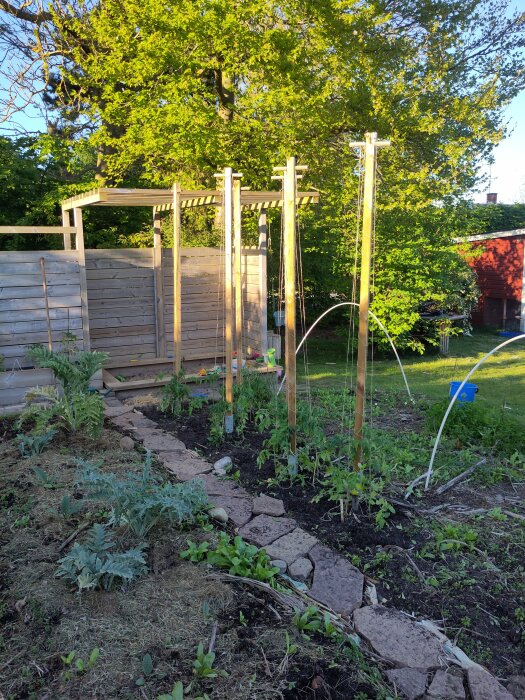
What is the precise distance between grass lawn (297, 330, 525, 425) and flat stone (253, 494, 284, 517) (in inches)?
112

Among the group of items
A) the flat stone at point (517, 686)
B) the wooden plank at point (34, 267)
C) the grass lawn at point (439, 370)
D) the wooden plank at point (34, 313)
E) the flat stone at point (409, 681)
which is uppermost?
the wooden plank at point (34, 267)

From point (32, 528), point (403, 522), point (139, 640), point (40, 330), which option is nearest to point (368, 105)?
point (40, 330)

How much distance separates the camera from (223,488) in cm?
438

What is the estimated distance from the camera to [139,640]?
2.61 m

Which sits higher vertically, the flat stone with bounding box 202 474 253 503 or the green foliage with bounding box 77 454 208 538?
the green foliage with bounding box 77 454 208 538

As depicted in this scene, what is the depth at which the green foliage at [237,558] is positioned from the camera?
3152 millimetres

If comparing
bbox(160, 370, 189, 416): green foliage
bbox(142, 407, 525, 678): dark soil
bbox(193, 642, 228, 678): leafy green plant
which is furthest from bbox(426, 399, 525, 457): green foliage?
bbox(193, 642, 228, 678): leafy green plant

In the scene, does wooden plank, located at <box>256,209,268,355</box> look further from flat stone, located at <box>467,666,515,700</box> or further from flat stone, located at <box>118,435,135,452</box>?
flat stone, located at <box>467,666,515,700</box>

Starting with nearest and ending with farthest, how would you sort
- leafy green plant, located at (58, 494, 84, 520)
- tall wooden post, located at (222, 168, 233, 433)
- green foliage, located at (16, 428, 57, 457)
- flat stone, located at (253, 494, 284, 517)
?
1. leafy green plant, located at (58, 494, 84, 520)
2. flat stone, located at (253, 494, 284, 517)
3. green foliage, located at (16, 428, 57, 457)
4. tall wooden post, located at (222, 168, 233, 433)

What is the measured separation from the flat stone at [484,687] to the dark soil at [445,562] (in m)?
0.14

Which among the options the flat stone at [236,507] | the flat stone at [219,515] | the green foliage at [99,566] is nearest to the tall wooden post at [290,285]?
the flat stone at [236,507]

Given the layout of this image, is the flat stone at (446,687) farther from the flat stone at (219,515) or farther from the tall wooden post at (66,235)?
the tall wooden post at (66,235)

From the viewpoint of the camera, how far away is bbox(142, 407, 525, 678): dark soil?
295cm

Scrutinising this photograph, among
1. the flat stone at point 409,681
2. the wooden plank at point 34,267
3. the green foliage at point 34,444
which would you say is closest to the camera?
the flat stone at point 409,681
